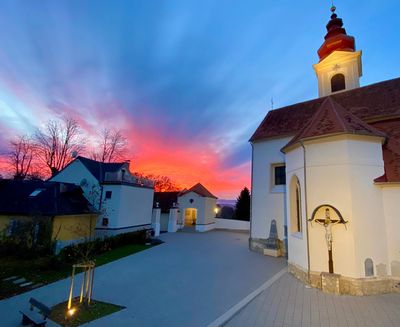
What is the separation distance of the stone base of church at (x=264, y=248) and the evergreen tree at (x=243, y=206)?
17.2m

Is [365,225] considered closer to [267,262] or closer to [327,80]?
[267,262]

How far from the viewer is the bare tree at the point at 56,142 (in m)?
27.1

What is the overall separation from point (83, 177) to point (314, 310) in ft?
63.9

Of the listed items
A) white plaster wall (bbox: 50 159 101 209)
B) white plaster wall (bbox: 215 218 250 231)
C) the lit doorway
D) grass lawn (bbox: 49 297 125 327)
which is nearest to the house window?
grass lawn (bbox: 49 297 125 327)

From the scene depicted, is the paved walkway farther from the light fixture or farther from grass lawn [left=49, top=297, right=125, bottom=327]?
the light fixture

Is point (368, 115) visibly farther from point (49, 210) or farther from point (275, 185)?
point (49, 210)

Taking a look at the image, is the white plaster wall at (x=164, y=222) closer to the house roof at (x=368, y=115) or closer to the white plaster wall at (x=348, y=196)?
the house roof at (x=368, y=115)

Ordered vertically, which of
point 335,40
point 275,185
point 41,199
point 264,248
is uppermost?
point 335,40

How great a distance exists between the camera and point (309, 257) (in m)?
8.66

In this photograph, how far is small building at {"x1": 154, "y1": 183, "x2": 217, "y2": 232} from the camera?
26219 millimetres

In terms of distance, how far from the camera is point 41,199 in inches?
606

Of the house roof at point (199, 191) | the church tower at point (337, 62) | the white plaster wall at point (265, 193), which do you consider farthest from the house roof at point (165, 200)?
the church tower at point (337, 62)

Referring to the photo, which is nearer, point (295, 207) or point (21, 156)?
point (295, 207)

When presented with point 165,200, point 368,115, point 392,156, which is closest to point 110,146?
point 165,200
